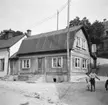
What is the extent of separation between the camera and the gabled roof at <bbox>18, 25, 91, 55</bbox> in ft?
76.2

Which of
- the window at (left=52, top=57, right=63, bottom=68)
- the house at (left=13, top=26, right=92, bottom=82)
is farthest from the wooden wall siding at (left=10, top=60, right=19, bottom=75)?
the window at (left=52, top=57, right=63, bottom=68)

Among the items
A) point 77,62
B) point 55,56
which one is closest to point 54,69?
point 55,56

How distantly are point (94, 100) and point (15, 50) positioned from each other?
20616 millimetres

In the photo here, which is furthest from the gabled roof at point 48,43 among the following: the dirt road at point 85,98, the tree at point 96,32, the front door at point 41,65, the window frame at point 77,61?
the tree at point 96,32

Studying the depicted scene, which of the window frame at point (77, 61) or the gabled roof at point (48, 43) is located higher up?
the gabled roof at point (48, 43)

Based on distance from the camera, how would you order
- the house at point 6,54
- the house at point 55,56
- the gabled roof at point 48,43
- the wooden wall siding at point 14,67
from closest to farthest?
the house at point 55,56 → the gabled roof at point 48,43 → the wooden wall siding at point 14,67 → the house at point 6,54

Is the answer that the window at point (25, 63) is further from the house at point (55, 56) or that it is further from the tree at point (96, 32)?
the tree at point (96, 32)

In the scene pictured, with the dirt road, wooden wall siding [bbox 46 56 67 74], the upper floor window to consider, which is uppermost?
the upper floor window

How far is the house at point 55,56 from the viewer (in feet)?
74.0

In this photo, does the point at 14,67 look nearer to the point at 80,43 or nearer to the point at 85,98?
the point at 80,43

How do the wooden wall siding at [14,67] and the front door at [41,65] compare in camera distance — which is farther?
the wooden wall siding at [14,67]

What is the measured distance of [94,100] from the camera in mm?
11258

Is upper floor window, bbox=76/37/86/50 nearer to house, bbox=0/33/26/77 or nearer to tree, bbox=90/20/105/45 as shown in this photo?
house, bbox=0/33/26/77

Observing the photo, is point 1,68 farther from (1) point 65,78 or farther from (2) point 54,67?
(1) point 65,78
